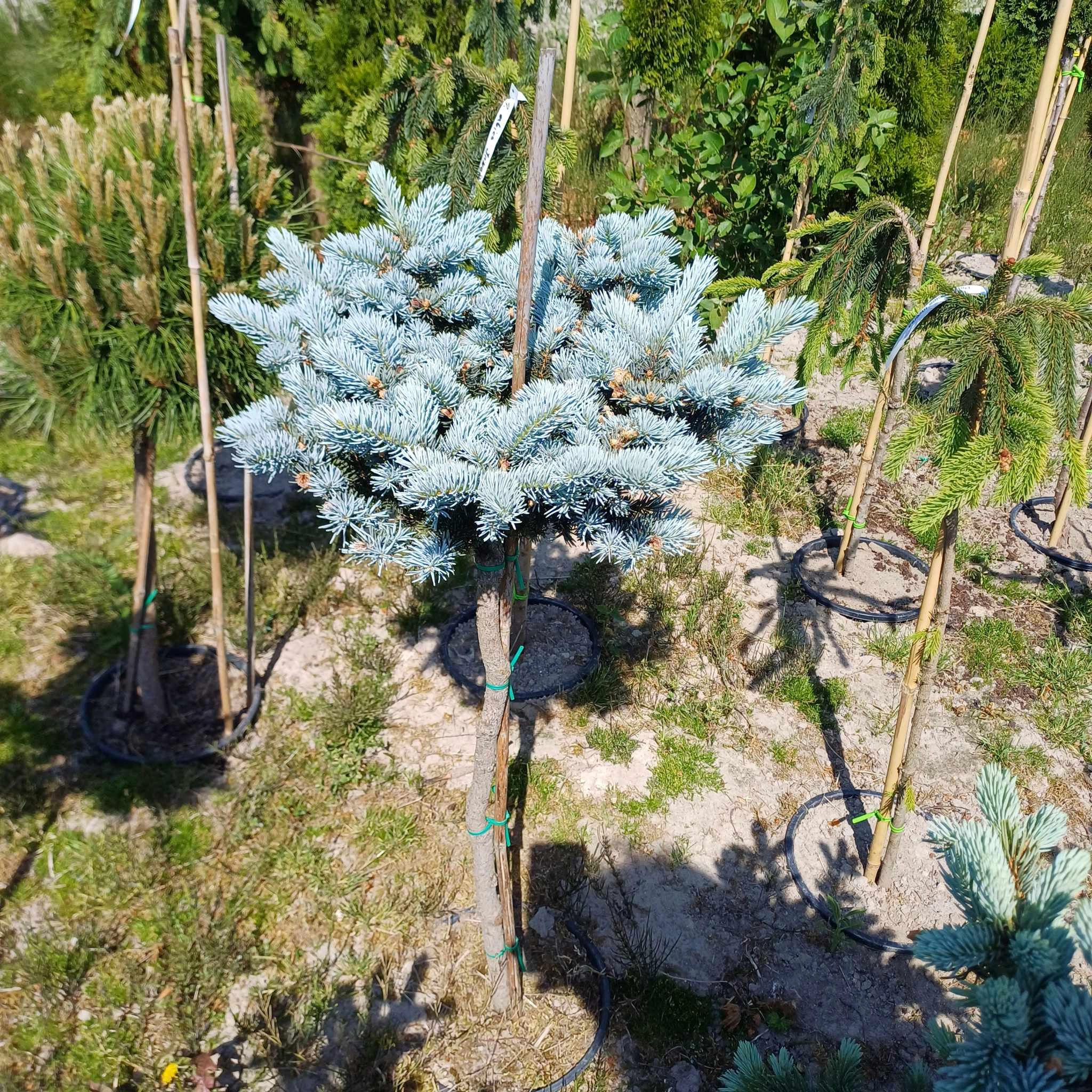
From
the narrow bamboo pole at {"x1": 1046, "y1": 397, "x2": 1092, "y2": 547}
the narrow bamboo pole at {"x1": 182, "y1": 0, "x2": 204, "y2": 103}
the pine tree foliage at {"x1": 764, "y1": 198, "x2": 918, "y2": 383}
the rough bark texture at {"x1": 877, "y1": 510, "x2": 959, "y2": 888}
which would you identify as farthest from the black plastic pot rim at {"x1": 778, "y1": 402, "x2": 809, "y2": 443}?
the narrow bamboo pole at {"x1": 182, "y1": 0, "x2": 204, "y2": 103}

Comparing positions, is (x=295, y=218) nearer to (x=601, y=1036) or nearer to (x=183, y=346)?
(x=183, y=346)

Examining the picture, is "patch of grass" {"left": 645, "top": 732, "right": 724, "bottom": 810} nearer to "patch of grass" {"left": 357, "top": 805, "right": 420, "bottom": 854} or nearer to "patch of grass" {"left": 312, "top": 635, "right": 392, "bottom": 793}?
"patch of grass" {"left": 357, "top": 805, "right": 420, "bottom": 854}

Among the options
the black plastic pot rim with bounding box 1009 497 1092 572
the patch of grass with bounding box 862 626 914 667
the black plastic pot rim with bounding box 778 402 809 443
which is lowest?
the patch of grass with bounding box 862 626 914 667

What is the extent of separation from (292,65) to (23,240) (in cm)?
400

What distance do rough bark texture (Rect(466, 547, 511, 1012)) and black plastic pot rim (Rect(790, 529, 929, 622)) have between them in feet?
7.73

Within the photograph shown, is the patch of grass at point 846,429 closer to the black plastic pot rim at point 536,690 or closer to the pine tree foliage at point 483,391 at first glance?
the black plastic pot rim at point 536,690

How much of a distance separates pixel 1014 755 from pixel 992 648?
657 millimetres

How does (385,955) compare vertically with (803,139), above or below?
below

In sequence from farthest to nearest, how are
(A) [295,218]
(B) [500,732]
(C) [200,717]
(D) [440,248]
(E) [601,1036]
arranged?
(C) [200,717] < (A) [295,218] < (E) [601,1036] < (B) [500,732] < (D) [440,248]

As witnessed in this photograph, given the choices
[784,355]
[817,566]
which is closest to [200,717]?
[817,566]

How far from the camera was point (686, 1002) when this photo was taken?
8.27 feet

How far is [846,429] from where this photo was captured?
523 centimetres

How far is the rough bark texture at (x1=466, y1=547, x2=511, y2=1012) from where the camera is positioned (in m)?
1.97

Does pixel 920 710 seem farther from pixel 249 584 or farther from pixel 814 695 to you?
pixel 249 584
